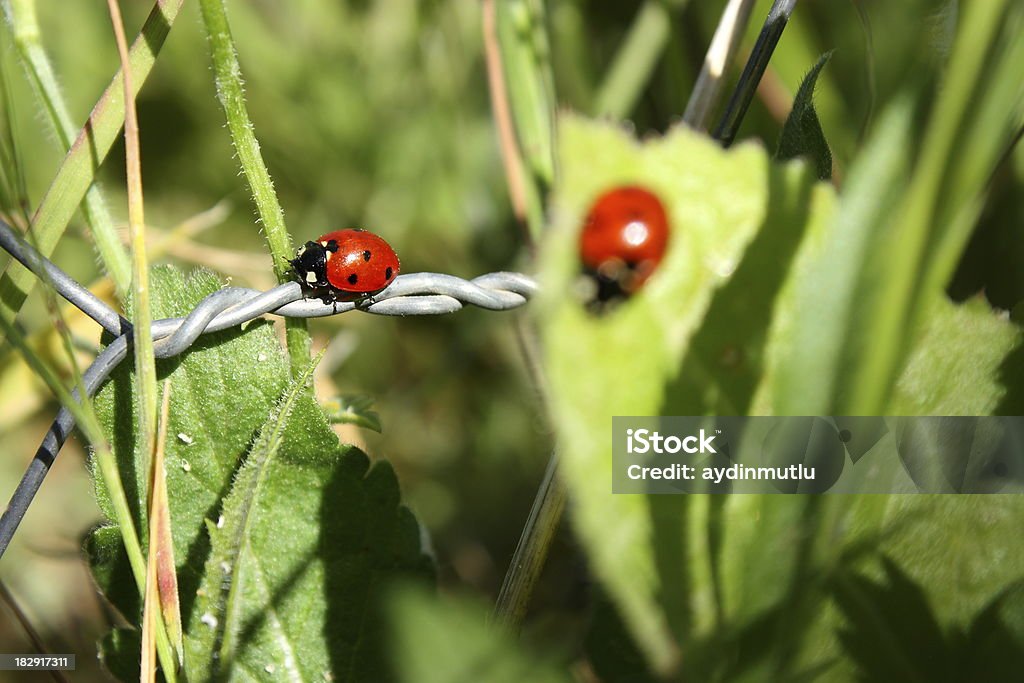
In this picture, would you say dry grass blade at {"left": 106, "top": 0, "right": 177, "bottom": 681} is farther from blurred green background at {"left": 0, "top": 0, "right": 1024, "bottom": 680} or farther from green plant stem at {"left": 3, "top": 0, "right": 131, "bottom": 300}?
blurred green background at {"left": 0, "top": 0, "right": 1024, "bottom": 680}

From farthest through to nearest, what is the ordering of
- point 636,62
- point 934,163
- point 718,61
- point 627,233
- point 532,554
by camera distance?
point 636,62 → point 718,61 → point 532,554 → point 627,233 → point 934,163

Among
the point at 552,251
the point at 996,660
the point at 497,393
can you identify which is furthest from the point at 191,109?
the point at 996,660

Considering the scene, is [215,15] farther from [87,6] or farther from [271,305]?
[87,6]

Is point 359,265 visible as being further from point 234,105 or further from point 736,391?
point 736,391

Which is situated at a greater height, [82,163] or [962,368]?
[82,163]

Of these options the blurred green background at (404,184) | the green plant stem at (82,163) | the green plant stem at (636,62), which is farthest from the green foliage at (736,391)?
the green plant stem at (636,62)

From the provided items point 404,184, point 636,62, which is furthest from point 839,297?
point 404,184

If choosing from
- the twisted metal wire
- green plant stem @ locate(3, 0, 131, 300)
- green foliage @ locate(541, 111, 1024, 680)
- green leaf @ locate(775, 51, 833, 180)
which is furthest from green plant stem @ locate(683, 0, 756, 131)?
green plant stem @ locate(3, 0, 131, 300)
